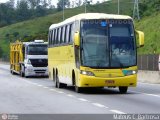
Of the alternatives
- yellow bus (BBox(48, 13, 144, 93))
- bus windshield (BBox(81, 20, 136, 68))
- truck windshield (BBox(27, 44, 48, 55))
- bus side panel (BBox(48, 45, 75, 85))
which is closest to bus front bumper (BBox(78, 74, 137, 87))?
yellow bus (BBox(48, 13, 144, 93))

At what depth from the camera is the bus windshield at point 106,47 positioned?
2456 centimetres

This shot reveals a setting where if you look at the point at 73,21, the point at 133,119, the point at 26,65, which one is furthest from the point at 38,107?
the point at 26,65

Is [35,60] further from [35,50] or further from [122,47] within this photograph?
[122,47]

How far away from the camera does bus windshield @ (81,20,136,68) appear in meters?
24.6

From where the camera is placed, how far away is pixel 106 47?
80.8 feet

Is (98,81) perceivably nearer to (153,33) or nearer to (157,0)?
(153,33)

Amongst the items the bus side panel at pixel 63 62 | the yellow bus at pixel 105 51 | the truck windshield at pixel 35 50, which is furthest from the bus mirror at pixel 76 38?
the truck windshield at pixel 35 50

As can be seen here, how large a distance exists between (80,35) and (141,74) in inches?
573

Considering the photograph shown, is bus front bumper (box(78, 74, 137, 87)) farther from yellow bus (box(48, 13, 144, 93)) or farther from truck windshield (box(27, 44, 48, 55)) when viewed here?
truck windshield (box(27, 44, 48, 55))

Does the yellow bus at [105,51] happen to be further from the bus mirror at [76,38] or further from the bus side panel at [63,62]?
the bus side panel at [63,62]

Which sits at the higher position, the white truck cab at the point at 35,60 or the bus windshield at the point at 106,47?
the bus windshield at the point at 106,47

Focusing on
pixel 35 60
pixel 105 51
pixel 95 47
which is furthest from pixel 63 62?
pixel 35 60

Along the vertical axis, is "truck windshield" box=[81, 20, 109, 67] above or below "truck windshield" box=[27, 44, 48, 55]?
above

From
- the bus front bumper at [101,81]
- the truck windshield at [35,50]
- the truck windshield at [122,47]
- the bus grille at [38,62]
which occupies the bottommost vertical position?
the bus grille at [38,62]
